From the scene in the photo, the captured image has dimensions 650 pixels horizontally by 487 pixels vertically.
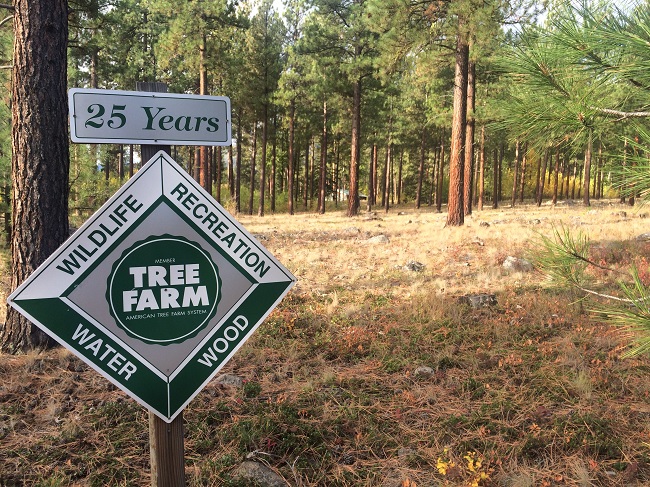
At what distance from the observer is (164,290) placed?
5.74 feet

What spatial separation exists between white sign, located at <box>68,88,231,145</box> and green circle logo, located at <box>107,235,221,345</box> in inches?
17.6

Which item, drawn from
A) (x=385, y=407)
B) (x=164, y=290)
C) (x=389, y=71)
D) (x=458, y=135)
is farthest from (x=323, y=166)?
(x=164, y=290)

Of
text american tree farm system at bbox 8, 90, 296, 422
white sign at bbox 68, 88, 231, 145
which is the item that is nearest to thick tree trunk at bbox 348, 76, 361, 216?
white sign at bbox 68, 88, 231, 145

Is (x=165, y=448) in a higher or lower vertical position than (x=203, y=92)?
lower

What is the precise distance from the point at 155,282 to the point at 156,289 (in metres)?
0.03

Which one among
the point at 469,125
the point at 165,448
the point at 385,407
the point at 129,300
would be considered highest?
the point at 469,125

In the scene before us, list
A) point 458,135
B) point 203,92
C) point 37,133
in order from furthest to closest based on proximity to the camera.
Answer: point 203,92 < point 458,135 < point 37,133

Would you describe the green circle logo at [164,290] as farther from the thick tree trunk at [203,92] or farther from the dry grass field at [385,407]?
the thick tree trunk at [203,92]

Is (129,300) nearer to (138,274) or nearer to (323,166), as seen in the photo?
(138,274)

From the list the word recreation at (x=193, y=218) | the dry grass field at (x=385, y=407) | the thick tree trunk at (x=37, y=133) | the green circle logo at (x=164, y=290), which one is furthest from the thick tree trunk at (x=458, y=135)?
the green circle logo at (x=164, y=290)

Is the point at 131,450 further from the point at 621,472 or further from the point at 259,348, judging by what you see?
the point at 621,472

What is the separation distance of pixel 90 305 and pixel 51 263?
0.67ft

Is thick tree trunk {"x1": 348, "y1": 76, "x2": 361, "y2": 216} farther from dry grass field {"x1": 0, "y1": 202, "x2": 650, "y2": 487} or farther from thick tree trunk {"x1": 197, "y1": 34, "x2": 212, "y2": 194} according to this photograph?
dry grass field {"x1": 0, "y1": 202, "x2": 650, "y2": 487}

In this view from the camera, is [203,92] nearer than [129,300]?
No
